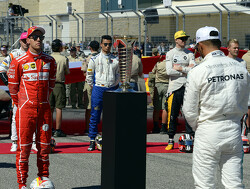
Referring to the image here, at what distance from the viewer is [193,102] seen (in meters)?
4.77

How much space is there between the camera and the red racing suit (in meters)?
6.25

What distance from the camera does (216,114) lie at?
4.66 metres

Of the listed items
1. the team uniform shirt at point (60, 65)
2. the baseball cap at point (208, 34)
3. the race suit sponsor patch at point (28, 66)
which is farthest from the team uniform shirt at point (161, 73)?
the baseball cap at point (208, 34)

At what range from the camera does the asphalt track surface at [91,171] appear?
22.5 feet

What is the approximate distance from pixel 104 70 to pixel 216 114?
4.71 m

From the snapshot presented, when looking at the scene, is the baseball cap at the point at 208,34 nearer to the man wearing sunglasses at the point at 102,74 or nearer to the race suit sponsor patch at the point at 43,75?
the race suit sponsor patch at the point at 43,75

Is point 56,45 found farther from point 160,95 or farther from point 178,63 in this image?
point 178,63

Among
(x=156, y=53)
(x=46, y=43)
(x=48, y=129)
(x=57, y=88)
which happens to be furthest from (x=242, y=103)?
(x=46, y=43)

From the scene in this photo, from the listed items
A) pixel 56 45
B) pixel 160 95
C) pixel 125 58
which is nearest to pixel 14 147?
pixel 56 45

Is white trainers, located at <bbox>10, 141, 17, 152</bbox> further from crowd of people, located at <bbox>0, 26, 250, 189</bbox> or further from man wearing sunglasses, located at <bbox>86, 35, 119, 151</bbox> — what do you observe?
man wearing sunglasses, located at <bbox>86, 35, 119, 151</bbox>

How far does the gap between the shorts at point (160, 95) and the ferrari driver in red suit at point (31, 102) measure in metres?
5.69

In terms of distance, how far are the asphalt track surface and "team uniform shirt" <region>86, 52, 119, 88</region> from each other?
1287mm

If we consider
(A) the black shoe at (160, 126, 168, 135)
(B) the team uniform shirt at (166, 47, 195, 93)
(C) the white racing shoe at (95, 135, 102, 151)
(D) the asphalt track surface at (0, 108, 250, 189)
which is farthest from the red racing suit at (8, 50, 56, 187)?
(A) the black shoe at (160, 126, 168, 135)

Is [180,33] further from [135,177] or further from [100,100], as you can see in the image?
[135,177]
